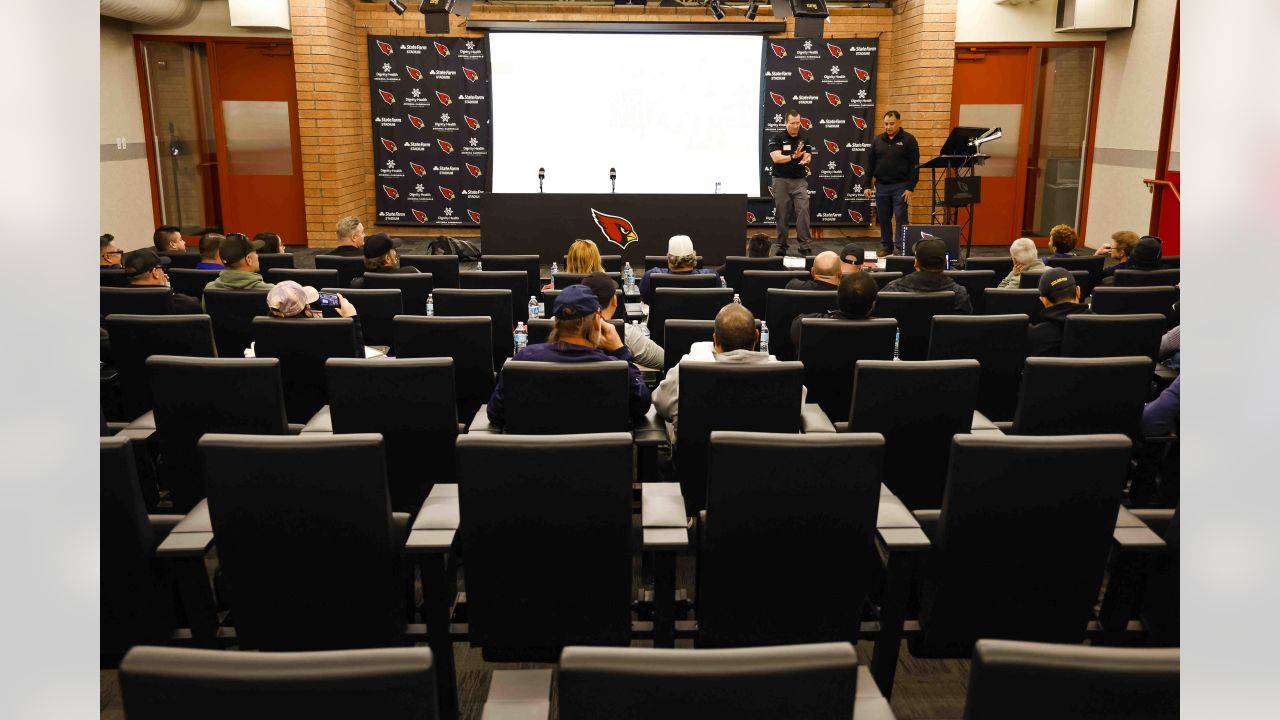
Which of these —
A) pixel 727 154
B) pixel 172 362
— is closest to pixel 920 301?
pixel 172 362

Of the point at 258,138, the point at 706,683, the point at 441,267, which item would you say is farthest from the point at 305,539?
the point at 258,138

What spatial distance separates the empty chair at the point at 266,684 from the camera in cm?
116

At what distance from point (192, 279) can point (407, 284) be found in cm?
138

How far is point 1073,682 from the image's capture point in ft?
3.88

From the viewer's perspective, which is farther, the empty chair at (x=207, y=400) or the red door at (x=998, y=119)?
the red door at (x=998, y=119)

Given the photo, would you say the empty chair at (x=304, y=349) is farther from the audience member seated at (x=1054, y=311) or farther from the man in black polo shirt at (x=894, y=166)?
the man in black polo shirt at (x=894, y=166)

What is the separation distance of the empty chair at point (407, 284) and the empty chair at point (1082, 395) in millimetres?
3429

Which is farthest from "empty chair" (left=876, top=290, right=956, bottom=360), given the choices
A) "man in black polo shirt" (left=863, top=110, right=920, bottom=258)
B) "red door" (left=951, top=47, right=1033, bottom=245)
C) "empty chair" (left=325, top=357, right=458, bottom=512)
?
"red door" (left=951, top=47, right=1033, bottom=245)

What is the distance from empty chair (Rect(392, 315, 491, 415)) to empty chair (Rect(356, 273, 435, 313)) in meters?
1.56

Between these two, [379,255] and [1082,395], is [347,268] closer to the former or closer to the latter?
[379,255]

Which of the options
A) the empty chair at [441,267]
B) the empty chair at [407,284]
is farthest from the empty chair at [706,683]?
the empty chair at [441,267]

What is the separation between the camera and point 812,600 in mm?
2232
